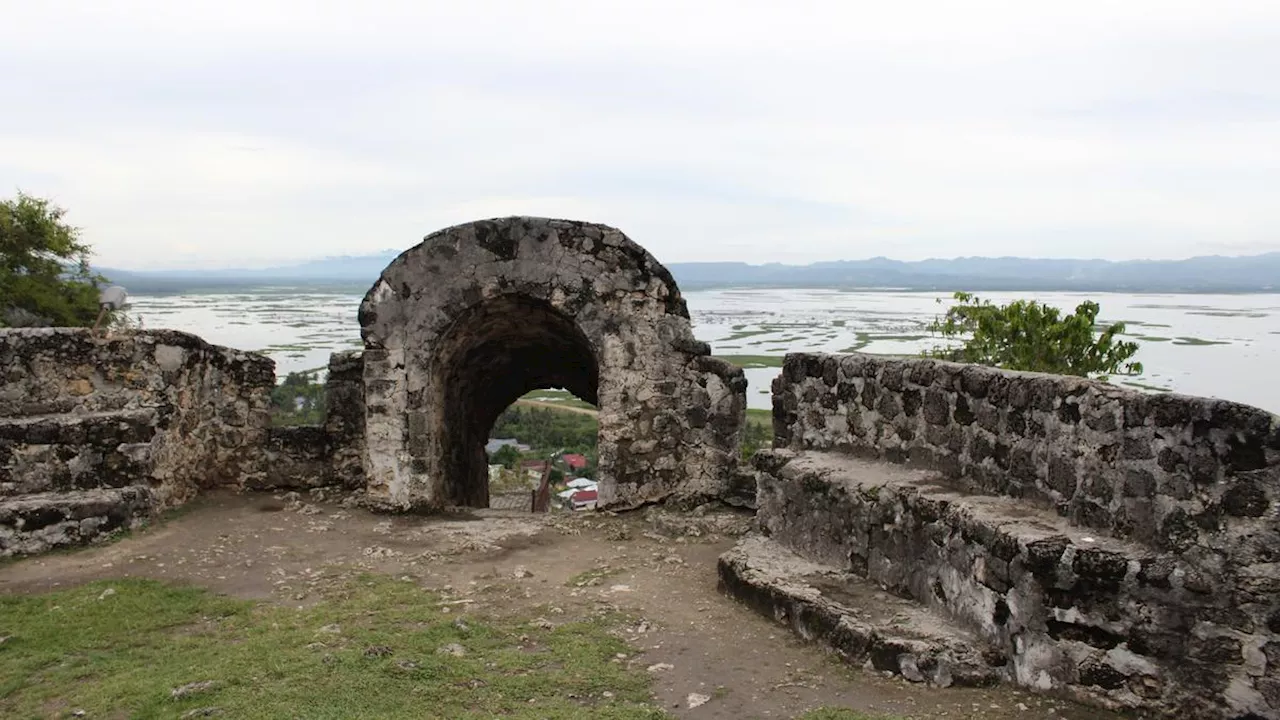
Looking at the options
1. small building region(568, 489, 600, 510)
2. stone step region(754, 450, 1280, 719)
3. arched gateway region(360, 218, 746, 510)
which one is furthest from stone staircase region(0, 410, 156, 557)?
small building region(568, 489, 600, 510)

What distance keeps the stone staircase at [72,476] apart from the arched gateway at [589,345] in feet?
6.57

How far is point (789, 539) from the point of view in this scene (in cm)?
667

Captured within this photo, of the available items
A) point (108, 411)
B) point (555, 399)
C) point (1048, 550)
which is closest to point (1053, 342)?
point (1048, 550)

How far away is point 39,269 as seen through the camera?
22859 millimetres

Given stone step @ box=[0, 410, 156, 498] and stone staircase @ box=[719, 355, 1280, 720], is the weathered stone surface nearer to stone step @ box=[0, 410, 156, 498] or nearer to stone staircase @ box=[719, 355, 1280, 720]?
stone step @ box=[0, 410, 156, 498]

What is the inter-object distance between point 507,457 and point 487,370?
23785 mm

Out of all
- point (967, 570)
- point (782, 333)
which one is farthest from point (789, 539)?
point (782, 333)

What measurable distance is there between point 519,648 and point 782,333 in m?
58.5

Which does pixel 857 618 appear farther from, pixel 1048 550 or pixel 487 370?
pixel 487 370

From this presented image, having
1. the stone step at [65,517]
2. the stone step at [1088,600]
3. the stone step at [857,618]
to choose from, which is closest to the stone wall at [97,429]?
the stone step at [65,517]

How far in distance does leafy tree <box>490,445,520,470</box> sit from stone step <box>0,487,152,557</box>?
24551mm

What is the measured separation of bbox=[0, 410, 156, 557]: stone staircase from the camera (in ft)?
24.4

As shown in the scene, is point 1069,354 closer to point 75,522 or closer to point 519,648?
point 519,648

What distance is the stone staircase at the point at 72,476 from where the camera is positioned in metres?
7.45
